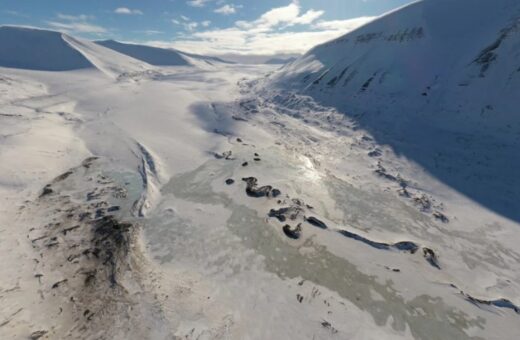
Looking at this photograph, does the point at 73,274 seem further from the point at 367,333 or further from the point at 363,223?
the point at 363,223

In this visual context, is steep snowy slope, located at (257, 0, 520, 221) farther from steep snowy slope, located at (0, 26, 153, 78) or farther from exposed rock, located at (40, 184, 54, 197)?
steep snowy slope, located at (0, 26, 153, 78)

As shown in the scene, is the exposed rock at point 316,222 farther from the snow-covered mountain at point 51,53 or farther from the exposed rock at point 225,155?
the snow-covered mountain at point 51,53

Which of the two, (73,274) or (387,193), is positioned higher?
(387,193)

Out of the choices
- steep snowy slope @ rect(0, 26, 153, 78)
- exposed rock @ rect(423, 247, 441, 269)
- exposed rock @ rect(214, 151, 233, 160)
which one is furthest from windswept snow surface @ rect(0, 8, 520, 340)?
steep snowy slope @ rect(0, 26, 153, 78)

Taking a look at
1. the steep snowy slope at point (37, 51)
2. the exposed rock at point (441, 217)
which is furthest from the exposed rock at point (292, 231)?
the steep snowy slope at point (37, 51)

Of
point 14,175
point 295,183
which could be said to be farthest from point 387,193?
point 14,175

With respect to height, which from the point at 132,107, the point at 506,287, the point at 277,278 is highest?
the point at 506,287

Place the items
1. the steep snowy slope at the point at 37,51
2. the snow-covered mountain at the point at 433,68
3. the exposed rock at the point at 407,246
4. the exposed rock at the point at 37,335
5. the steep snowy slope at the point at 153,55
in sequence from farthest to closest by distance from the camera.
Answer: the steep snowy slope at the point at 153,55
the steep snowy slope at the point at 37,51
the snow-covered mountain at the point at 433,68
the exposed rock at the point at 407,246
the exposed rock at the point at 37,335
